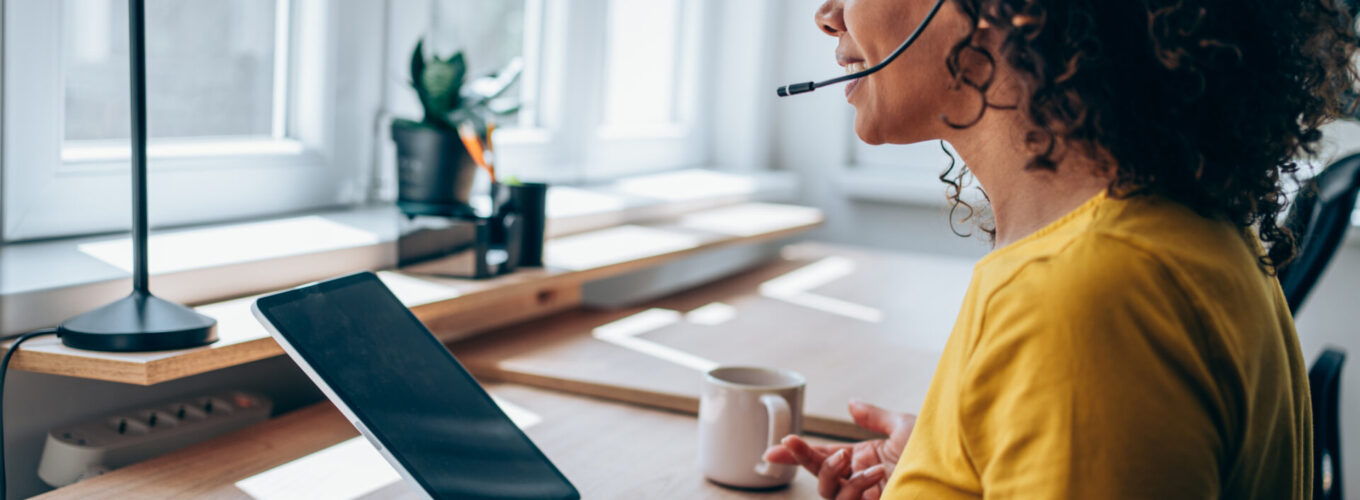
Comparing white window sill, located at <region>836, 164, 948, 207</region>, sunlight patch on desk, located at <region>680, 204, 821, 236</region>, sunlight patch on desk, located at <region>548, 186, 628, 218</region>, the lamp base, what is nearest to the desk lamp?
the lamp base

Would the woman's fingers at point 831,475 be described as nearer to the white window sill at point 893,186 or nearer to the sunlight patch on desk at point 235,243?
the sunlight patch on desk at point 235,243

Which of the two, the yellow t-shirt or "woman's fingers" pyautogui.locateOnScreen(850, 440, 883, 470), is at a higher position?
the yellow t-shirt

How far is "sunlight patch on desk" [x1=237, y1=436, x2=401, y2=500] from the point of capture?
2.91ft

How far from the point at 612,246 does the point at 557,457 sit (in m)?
0.74

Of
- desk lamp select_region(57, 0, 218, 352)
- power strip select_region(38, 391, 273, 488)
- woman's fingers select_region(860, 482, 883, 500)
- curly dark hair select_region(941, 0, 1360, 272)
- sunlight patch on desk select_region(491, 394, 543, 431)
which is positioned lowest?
power strip select_region(38, 391, 273, 488)

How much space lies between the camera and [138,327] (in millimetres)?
912

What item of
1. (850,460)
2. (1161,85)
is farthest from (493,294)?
(1161,85)

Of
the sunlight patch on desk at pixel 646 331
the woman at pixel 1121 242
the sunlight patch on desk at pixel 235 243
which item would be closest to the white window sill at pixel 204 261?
the sunlight patch on desk at pixel 235 243

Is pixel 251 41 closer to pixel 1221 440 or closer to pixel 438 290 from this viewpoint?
pixel 438 290

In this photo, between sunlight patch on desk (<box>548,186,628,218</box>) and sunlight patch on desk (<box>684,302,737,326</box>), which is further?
sunlight patch on desk (<box>548,186,628,218</box>)

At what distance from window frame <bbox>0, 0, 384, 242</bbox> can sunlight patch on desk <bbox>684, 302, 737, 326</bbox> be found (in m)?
0.54

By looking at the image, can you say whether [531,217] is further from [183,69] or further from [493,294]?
[183,69]

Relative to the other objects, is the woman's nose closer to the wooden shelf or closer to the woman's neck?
the woman's neck

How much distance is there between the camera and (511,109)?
151 cm
